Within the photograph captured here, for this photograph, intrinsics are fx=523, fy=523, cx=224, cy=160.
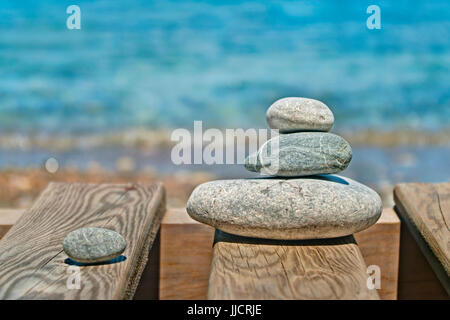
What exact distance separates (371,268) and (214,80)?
8.87 m

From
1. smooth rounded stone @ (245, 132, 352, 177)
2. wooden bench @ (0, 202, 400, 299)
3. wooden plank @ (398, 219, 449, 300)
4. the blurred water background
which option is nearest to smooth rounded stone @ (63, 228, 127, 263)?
wooden bench @ (0, 202, 400, 299)

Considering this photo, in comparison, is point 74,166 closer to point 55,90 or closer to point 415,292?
point 55,90

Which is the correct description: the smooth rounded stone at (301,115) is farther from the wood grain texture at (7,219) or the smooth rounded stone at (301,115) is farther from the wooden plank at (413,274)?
the wood grain texture at (7,219)

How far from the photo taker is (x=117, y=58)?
12508 mm

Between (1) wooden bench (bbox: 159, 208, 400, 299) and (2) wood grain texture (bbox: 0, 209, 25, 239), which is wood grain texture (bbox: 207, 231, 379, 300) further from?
(2) wood grain texture (bbox: 0, 209, 25, 239)

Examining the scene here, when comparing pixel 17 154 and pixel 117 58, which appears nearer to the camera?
pixel 17 154

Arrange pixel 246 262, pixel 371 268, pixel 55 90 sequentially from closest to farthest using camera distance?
1. pixel 246 262
2. pixel 371 268
3. pixel 55 90

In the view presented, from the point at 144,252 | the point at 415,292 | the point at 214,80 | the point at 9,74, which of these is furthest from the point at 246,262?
the point at 9,74

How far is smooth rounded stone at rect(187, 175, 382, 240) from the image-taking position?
2359 mm

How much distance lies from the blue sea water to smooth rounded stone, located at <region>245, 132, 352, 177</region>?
6672 mm

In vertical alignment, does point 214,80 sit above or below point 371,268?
above

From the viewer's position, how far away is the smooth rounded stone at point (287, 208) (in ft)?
7.74

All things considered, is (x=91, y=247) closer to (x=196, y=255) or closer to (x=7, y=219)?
(x=196, y=255)
